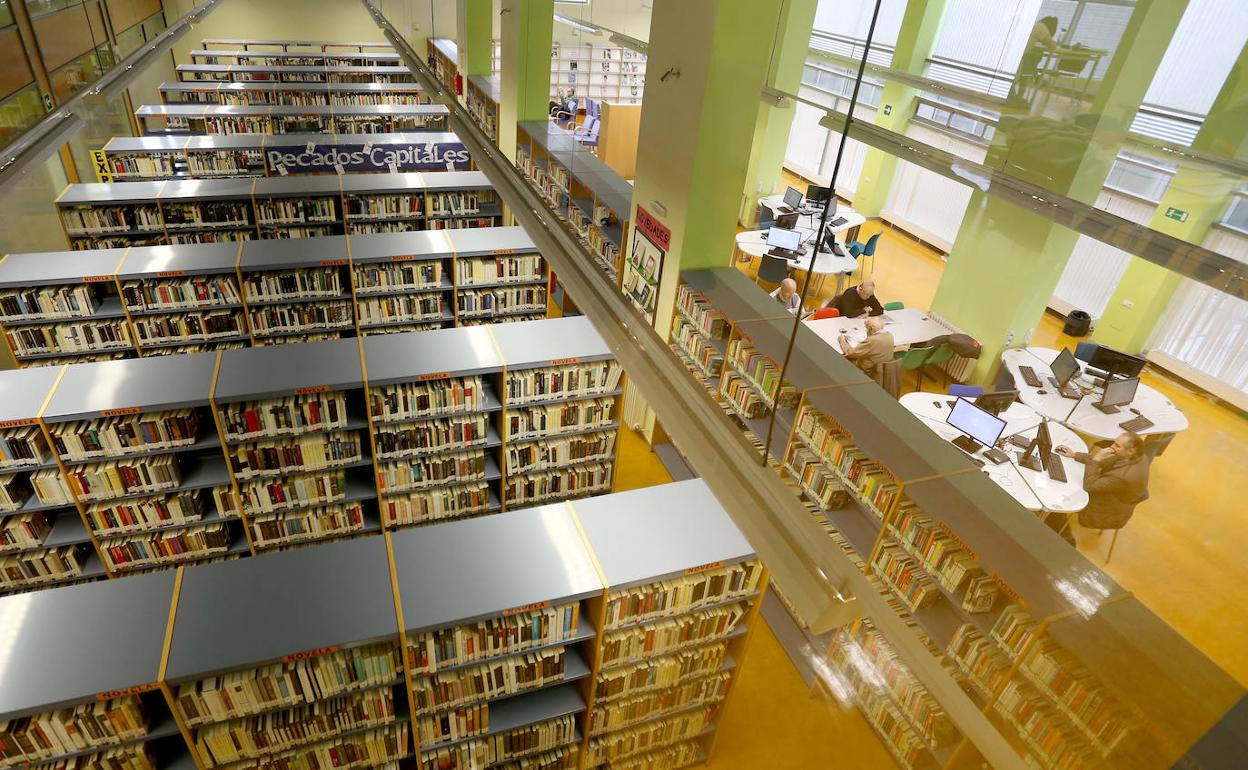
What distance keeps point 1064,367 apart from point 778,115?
314 inches

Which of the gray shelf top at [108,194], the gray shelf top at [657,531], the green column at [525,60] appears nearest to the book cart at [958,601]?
the gray shelf top at [657,531]

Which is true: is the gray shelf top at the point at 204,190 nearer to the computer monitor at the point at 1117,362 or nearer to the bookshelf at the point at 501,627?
the bookshelf at the point at 501,627

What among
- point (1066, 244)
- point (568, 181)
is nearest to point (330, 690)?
point (568, 181)

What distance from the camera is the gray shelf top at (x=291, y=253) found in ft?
21.8

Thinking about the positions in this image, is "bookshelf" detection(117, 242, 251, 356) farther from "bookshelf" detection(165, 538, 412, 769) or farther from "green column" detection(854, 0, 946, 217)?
"green column" detection(854, 0, 946, 217)

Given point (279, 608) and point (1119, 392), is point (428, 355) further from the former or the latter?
point (1119, 392)

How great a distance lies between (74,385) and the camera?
463 cm

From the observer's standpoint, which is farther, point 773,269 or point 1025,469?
point 773,269

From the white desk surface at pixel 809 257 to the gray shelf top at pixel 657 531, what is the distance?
594 centimetres

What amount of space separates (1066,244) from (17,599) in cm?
919

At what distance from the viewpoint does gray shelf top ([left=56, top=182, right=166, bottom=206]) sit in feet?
24.3

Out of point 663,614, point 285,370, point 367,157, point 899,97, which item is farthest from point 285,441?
point 899,97

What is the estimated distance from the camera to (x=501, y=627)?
11.6 feet

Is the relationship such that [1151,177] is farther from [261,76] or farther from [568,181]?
[261,76]
